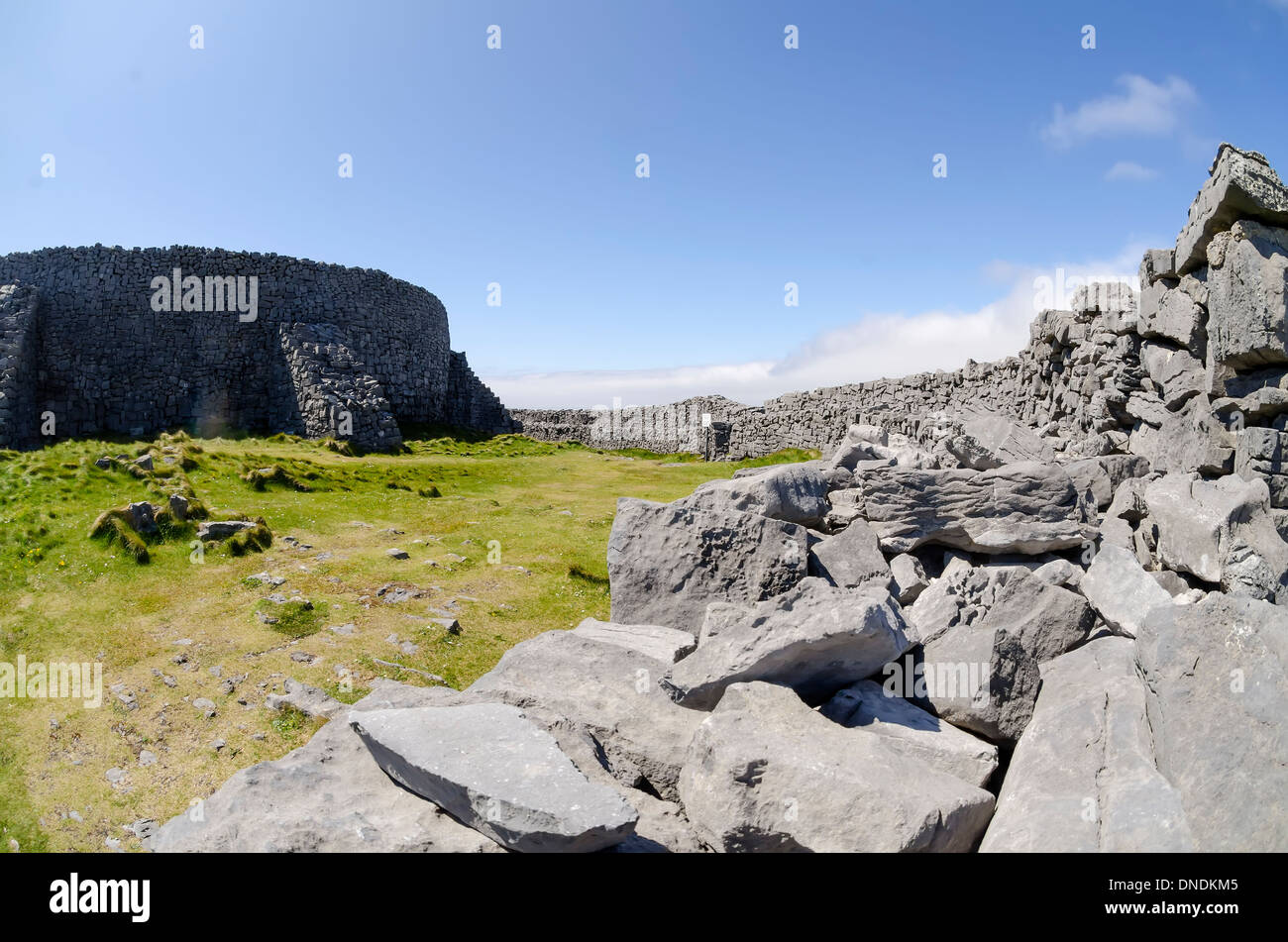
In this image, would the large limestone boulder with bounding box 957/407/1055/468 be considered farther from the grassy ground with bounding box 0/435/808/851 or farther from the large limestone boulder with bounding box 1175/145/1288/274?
the grassy ground with bounding box 0/435/808/851

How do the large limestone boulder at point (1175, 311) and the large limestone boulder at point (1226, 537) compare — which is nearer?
the large limestone boulder at point (1226, 537)

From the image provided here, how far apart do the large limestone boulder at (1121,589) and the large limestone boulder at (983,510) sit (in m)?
0.75

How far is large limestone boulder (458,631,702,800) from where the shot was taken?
18.5ft

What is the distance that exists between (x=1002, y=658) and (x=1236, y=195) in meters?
5.22

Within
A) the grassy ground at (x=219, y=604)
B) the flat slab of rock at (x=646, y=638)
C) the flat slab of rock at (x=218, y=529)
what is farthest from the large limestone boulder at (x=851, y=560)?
the flat slab of rock at (x=218, y=529)

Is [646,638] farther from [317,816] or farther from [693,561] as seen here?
[317,816]

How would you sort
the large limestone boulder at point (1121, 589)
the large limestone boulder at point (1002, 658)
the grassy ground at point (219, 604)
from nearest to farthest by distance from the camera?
the large limestone boulder at point (1002, 658)
the large limestone boulder at point (1121, 589)
the grassy ground at point (219, 604)

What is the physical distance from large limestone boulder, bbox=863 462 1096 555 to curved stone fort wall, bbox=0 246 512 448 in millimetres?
24630

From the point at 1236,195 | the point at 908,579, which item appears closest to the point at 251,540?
the point at 908,579

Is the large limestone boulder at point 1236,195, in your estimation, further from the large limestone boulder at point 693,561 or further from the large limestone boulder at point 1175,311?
the large limestone boulder at point 693,561

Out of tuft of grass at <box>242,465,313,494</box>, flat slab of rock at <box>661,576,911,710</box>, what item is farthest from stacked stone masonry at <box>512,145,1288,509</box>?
tuft of grass at <box>242,465,313,494</box>

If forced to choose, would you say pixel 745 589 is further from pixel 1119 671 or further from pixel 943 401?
pixel 943 401

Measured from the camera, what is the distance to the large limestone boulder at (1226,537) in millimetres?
6266

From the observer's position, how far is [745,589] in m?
7.69
